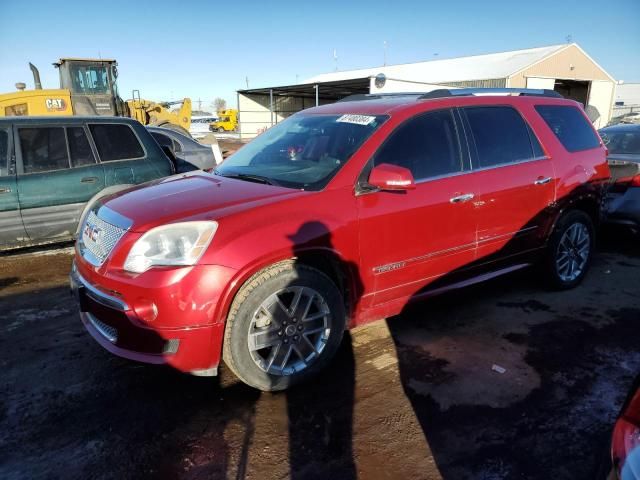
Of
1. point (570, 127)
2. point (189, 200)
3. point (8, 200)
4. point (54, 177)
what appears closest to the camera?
point (189, 200)

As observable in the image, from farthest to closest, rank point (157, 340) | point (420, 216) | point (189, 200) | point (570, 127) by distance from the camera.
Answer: point (570, 127) < point (420, 216) < point (189, 200) < point (157, 340)

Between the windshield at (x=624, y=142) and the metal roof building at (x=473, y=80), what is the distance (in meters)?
16.0

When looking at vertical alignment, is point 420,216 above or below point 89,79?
below

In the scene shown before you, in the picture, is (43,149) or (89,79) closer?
(43,149)

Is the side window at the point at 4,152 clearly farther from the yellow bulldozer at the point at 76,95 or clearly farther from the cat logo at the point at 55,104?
the cat logo at the point at 55,104

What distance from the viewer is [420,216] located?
11.0 feet


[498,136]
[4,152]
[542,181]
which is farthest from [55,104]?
[542,181]

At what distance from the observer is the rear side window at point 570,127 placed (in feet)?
14.5

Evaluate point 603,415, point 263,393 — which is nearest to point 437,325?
point 603,415

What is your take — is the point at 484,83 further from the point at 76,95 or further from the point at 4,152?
the point at 4,152

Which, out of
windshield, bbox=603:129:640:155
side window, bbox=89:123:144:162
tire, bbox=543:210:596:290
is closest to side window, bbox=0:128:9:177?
side window, bbox=89:123:144:162

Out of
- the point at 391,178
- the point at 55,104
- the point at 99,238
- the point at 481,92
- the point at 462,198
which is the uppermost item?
the point at 55,104

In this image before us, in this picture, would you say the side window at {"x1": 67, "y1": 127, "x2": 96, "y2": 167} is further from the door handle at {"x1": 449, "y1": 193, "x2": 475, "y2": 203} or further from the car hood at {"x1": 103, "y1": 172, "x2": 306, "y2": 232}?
the door handle at {"x1": 449, "y1": 193, "x2": 475, "y2": 203}

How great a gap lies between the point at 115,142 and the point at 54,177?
2.85ft
